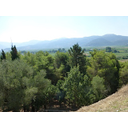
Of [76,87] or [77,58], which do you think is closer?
[76,87]

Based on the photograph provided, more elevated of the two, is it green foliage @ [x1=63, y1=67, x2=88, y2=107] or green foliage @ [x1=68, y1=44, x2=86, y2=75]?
green foliage @ [x1=68, y1=44, x2=86, y2=75]

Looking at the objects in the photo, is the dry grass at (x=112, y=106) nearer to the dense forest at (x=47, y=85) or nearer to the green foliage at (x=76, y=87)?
the green foliage at (x=76, y=87)

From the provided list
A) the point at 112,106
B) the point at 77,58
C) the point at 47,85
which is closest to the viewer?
the point at 112,106

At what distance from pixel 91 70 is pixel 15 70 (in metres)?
16.3

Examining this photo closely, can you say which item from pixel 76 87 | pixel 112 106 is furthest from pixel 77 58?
pixel 112 106

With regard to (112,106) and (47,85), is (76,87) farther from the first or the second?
(112,106)

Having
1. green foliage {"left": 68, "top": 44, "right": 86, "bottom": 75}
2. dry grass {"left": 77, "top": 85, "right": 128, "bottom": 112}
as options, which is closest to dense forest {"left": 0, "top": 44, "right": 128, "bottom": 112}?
green foliage {"left": 68, "top": 44, "right": 86, "bottom": 75}

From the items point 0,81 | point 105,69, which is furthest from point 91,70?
point 0,81

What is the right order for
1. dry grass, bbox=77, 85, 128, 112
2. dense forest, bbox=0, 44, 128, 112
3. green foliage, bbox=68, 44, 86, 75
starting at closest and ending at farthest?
dry grass, bbox=77, 85, 128, 112 < dense forest, bbox=0, 44, 128, 112 < green foliage, bbox=68, 44, 86, 75

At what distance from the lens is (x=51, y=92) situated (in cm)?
1984

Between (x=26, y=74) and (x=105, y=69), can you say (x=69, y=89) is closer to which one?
(x=26, y=74)

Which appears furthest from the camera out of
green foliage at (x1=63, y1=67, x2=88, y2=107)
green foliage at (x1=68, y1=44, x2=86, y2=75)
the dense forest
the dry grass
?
green foliage at (x1=68, y1=44, x2=86, y2=75)

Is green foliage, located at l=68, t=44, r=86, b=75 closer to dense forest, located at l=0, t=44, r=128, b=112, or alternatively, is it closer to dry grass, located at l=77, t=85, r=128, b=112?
dense forest, located at l=0, t=44, r=128, b=112

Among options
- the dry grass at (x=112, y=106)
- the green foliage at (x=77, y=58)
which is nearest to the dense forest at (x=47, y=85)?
the green foliage at (x=77, y=58)
